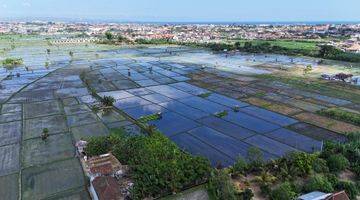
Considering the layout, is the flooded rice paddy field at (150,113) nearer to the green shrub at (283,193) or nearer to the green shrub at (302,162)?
the green shrub at (302,162)

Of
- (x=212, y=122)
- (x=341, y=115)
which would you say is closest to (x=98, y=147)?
(x=212, y=122)

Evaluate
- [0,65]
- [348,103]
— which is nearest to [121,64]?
[0,65]

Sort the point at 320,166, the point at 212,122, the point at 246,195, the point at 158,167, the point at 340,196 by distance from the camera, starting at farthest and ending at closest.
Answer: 1. the point at 212,122
2. the point at 320,166
3. the point at 158,167
4. the point at 246,195
5. the point at 340,196

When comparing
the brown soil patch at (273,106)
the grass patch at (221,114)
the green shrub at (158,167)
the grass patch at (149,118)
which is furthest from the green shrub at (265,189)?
the brown soil patch at (273,106)

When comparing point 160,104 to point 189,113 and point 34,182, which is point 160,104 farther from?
point 34,182

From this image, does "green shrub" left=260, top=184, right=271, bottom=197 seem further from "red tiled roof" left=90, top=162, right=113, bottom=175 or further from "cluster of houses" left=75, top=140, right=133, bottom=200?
"red tiled roof" left=90, top=162, right=113, bottom=175

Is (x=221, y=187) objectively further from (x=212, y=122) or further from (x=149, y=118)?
(x=149, y=118)

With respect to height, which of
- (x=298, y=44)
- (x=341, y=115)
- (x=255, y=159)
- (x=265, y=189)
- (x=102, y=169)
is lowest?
(x=265, y=189)

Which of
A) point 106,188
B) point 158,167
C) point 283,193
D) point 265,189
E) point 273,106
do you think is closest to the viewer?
point 106,188
